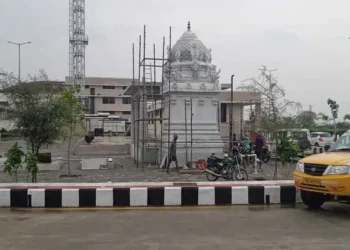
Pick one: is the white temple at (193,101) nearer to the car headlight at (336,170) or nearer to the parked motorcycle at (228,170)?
the parked motorcycle at (228,170)

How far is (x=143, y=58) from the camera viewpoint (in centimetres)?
1875

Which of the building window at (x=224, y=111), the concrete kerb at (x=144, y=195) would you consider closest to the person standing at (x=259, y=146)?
the concrete kerb at (x=144, y=195)

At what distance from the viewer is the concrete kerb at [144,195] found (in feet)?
31.4

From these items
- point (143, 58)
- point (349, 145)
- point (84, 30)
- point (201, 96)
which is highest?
point (84, 30)

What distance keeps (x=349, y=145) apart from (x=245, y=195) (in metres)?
2.45

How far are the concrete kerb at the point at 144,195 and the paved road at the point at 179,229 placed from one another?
430 millimetres

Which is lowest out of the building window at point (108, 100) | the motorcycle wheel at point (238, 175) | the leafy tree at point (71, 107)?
the motorcycle wheel at point (238, 175)

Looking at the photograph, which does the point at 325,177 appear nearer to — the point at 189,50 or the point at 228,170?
the point at 228,170

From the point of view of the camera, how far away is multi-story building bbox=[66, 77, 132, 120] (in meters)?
89.9

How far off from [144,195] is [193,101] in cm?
1099

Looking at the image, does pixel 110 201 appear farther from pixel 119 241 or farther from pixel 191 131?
pixel 191 131

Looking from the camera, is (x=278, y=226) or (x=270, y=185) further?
(x=270, y=185)

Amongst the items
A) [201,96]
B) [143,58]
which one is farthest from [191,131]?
[143,58]

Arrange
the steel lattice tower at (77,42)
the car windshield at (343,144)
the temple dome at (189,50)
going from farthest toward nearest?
the steel lattice tower at (77,42)
the temple dome at (189,50)
the car windshield at (343,144)
